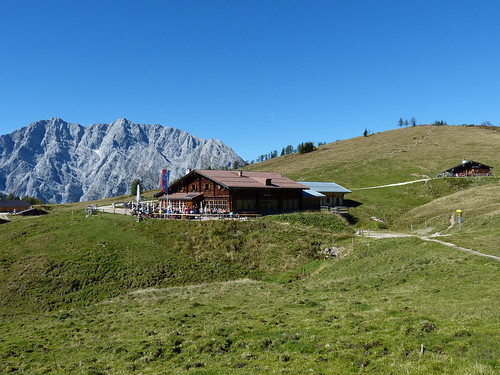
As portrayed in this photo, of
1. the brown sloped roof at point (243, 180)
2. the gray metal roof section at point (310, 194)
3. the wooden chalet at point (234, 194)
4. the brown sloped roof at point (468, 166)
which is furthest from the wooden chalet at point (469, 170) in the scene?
the brown sloped roof at point (243, 180)

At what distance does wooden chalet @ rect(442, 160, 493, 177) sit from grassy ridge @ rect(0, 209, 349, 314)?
220 ft

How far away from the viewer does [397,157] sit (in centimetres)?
12475

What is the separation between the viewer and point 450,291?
20.5m

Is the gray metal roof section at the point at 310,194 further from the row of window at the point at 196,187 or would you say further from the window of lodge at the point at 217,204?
the row of window at the point at 196,187

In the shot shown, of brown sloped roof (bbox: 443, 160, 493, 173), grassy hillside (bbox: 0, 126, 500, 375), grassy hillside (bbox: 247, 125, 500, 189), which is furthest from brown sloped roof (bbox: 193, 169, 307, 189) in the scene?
brown sloped roof (bbox: 443, 160, 493, 173)

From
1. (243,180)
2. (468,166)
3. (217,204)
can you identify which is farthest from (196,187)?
(468,166)

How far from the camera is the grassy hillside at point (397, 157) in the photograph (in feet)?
343

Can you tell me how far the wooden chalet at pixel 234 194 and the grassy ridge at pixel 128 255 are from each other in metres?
9.39

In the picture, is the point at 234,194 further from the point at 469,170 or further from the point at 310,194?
the point at 469,170

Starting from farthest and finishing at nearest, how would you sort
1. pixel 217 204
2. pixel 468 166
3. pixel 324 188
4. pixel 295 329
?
pixel 468 166, pixel 324 188, pixel 217 204, pixel 295 329

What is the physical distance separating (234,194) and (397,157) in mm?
88365

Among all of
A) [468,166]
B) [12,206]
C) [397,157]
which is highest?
[397,157]

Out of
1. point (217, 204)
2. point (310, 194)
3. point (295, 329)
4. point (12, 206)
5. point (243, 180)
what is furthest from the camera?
point (12, 206)

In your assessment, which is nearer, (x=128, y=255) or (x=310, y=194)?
(x=128, y=255)
